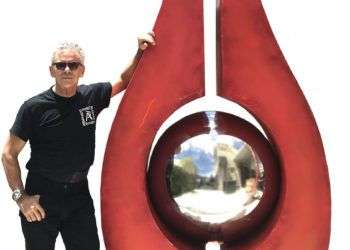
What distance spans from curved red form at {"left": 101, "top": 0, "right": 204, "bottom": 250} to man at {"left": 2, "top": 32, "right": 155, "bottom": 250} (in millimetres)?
128

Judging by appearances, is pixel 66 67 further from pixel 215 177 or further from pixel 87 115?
pixel 215 177

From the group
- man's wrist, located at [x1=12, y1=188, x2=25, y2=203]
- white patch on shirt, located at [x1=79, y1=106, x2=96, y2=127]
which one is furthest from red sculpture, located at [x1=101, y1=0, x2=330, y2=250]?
man's wrist, located at [x1=12, y1=188, x2=25, y2=203]

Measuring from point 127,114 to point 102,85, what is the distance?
327 millimetres

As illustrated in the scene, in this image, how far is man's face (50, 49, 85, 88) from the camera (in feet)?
9.78

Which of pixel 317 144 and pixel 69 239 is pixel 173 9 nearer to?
pixel 317 144

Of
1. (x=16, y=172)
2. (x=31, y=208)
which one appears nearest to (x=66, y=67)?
(x=16, y=172)

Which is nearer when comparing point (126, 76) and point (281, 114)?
point (281, 114)

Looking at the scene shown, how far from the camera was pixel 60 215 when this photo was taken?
3.12 m

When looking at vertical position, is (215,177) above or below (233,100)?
below

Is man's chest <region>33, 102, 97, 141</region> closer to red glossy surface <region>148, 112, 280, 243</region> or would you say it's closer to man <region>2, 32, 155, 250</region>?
man <region>2, 32, 155, 250</region>

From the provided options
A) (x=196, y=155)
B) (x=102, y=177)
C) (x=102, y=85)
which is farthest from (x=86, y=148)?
(x=196, y=155)

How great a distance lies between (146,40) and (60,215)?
1.05 meters

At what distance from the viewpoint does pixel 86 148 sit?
3131 mm

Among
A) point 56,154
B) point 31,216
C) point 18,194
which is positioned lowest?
point 31,216
